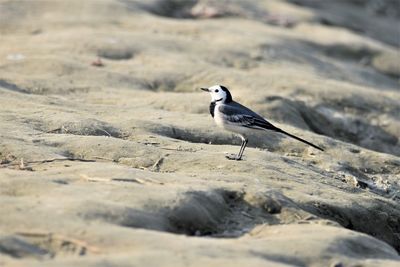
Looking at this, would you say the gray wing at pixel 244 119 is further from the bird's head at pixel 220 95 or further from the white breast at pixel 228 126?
the bird's head at pixel 220 95

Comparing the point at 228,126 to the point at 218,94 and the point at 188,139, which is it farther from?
the point at 188,139

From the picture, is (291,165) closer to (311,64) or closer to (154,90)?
(154,90)

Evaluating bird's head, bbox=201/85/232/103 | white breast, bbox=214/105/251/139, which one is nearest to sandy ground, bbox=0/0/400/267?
white breast, bbox=214/105/251/139

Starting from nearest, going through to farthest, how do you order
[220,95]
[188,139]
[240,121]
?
[240,121], [220,95], [188,139]

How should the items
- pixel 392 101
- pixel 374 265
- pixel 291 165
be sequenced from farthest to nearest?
pixel 392 101 → pixel 291 165 → pixel 374 265

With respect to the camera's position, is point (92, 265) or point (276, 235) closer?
point (92, 265)

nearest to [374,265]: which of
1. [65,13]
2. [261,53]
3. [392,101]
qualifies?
[392,101]

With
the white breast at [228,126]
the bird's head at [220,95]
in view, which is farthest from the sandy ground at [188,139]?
the bird's head at [220,95]

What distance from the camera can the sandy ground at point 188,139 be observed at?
7633 millimetres

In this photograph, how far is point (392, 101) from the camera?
1520 centimetres

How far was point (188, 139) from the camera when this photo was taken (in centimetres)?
1156

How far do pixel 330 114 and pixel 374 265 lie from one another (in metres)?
6.52

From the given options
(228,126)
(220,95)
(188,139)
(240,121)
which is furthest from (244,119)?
(188,139)

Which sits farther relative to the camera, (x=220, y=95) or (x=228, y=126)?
(x=220, y=95)
